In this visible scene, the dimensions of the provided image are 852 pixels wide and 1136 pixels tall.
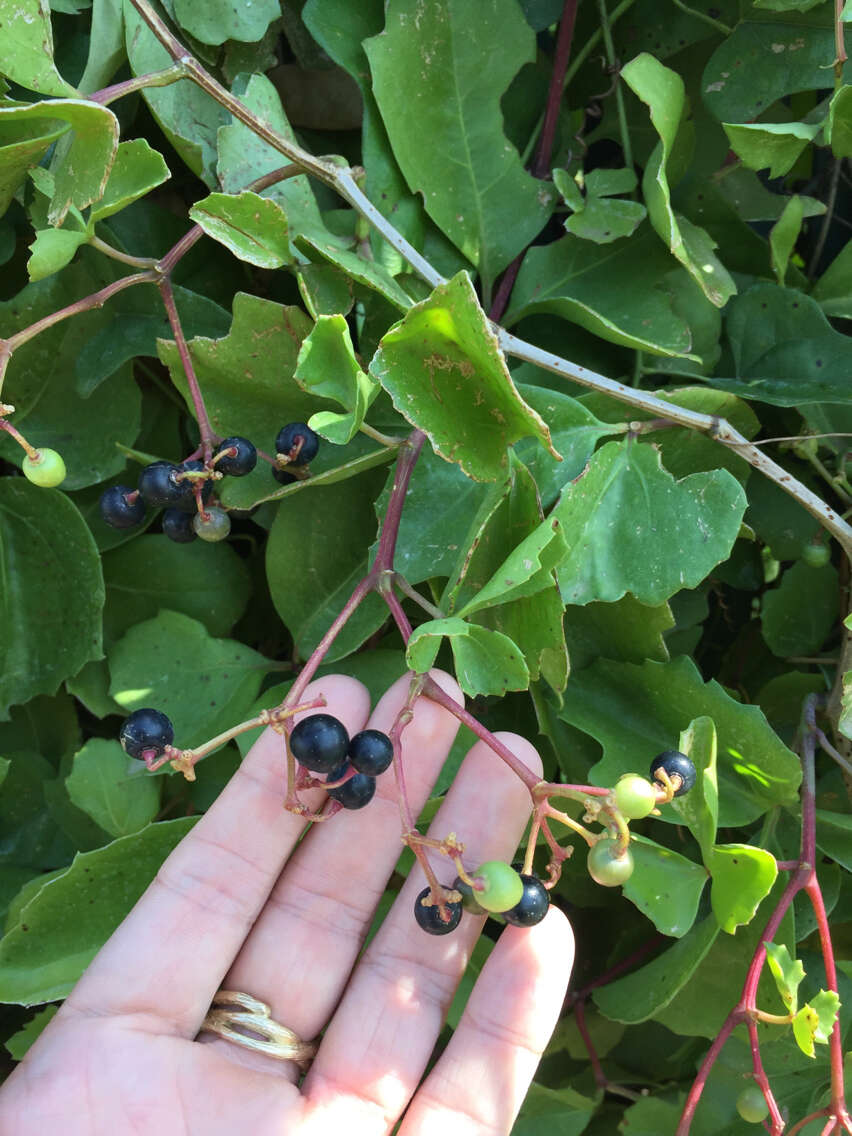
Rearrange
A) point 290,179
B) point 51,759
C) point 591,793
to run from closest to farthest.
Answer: point 591,793 → point 290,179 → point 51,759

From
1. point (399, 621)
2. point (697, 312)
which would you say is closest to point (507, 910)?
point (399, 621)

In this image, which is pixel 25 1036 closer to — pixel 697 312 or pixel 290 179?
pixel 290 179

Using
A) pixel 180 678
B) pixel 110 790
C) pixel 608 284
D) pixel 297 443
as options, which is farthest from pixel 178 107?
pixel 110 790

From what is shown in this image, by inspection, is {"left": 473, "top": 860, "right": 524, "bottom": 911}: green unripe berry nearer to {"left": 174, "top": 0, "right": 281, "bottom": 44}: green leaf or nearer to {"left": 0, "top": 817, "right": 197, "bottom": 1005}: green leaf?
{"left": 0, "top": 817, "right": 197, "bottom": 1005}: green leaf

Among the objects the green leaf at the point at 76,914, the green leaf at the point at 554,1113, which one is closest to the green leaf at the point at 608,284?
the green leaf at the point at 76,914

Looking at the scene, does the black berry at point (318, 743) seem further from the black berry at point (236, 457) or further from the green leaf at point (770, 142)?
the green leaf at point (770, 142)

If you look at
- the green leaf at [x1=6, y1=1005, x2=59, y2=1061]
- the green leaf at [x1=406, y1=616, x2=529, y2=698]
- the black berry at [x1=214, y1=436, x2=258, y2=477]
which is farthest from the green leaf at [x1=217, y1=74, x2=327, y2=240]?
the green leaf at [x1=6, y1=1005, x2=59, y2=1061]
